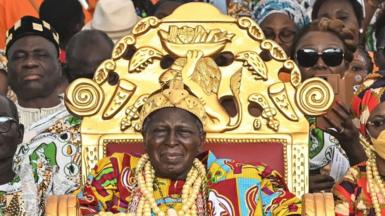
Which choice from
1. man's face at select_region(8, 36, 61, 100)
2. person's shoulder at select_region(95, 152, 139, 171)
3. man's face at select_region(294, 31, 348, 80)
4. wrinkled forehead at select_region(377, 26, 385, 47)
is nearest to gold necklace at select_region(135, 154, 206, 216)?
person's shoulder at select_region(95, 152, 139, 171)

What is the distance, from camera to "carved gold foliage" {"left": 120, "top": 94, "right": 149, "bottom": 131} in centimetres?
842

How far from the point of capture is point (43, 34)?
391 inches

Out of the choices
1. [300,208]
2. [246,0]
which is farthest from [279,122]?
[246,0]

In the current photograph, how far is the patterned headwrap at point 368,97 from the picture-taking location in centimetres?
817

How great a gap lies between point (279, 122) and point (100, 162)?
2.99 feet

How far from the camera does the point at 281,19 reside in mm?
10578

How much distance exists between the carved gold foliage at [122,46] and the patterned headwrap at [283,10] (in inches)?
92.8

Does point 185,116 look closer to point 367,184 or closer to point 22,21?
point 367,184

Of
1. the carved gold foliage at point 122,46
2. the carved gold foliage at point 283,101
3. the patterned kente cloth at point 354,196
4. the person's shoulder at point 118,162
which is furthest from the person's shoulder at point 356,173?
the carved gold foliage at point 122,46

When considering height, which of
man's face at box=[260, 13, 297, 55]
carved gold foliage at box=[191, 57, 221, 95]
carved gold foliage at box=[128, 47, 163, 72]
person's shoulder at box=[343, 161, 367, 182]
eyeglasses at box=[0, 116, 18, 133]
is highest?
man's face at box=[260, 13, 297, 55]

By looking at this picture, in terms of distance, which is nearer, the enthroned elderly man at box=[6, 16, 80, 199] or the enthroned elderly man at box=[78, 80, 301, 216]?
the enthroned elderly man at box=[78, 80, 301, 216]

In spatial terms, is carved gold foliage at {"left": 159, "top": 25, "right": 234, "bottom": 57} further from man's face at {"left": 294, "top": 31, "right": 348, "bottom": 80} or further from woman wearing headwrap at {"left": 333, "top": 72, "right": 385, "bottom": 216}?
man's face at {"left": 294, "top": 31, "right": 348, "bottom": 80}

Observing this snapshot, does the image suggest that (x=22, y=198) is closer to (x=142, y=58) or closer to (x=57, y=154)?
(x=57, y=154)

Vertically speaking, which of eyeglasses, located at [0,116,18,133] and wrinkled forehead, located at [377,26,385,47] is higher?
wrinkled forehead, located at [377,26,385,47]
